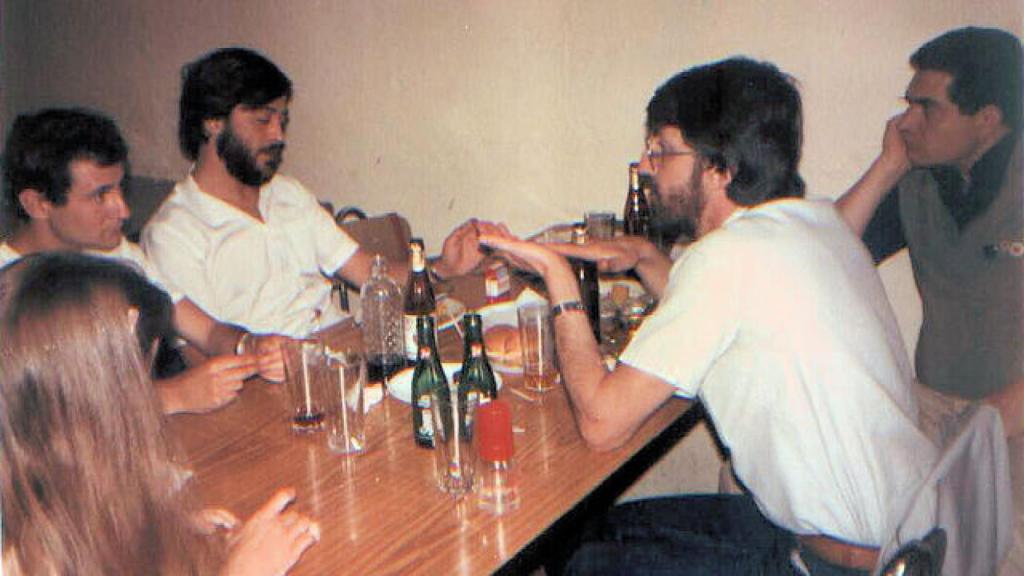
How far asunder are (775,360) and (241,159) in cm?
158

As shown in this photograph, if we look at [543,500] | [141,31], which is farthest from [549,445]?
[141,31]

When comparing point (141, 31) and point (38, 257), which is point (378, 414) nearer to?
point (38, 257)

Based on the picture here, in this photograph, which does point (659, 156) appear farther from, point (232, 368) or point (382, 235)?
point (382, 235)

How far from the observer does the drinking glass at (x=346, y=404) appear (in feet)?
5.25

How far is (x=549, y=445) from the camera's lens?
1.62m

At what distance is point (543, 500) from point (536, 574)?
3.96 ft

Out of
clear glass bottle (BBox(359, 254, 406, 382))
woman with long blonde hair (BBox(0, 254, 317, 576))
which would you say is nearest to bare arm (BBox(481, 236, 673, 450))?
Result: clear glass bottle (BBox(359, 254, 406, 382))

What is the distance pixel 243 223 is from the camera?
2576 mm

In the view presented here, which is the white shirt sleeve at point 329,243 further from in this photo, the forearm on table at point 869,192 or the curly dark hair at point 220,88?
the forearm on table at point 869,192

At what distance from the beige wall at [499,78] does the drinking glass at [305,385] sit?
5.36 ft

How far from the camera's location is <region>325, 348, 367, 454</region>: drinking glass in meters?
1.60

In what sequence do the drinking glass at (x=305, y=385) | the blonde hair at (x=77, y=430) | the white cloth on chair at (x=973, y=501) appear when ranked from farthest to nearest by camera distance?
the drinking glass at (x=305, y=385), the white cloth on chair at (x=973, y=501), the blonde hair at (x=77, y=430)

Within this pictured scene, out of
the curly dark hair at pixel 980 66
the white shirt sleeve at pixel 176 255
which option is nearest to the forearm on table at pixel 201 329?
the white shirt sleeve at pixel 176 255

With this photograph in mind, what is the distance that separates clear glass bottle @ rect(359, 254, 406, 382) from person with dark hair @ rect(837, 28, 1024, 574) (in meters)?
1.16
